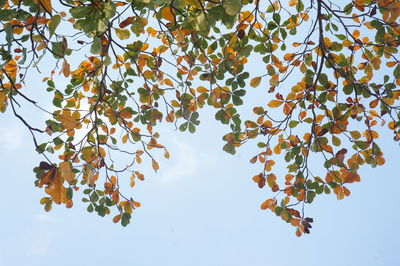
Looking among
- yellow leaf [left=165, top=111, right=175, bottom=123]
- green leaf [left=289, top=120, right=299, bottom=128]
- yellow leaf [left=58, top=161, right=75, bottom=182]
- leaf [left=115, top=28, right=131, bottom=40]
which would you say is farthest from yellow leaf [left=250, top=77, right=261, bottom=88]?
yellow leaf [left=58, top=161, right=75, bottom=182]

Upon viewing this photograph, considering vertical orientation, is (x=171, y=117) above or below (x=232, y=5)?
above

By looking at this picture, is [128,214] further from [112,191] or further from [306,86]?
[306,86]

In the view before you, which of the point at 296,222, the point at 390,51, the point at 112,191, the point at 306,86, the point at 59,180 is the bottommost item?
the point at 59,180

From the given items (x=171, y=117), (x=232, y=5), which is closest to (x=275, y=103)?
(x=171, y=117)

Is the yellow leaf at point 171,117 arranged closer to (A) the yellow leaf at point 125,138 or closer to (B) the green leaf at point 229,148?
(A) the yellow leaf at point 125,138

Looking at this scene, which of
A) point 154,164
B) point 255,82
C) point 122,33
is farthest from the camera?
point 154,164

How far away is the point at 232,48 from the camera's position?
2.20m

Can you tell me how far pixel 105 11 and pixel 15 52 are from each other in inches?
56.4

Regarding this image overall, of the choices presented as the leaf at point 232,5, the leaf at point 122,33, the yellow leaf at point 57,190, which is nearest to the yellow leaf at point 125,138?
the leaf at point 122,33

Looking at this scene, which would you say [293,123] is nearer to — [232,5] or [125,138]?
[125,138]

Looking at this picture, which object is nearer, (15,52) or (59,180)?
(59,180)

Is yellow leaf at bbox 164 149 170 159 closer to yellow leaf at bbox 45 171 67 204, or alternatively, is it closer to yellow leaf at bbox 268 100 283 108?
yellow leaf at bbox 268 100 283 108

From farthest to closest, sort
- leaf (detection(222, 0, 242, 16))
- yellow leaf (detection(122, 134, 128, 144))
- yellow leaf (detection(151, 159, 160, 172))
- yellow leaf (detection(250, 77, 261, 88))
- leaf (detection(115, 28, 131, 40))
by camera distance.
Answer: yellow leaf (detection(122, 134, 128, 144)) < yellow leaf (detection(151, 159, 160, 172)) < yellow leaf (detection(250, 77, 261, 88)) < leaf (detection(115, 28, 131, 40)) < leaf (detection(222, 0, 242, 16))

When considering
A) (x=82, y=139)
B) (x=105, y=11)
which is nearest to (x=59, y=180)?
(x=105, y=11)
